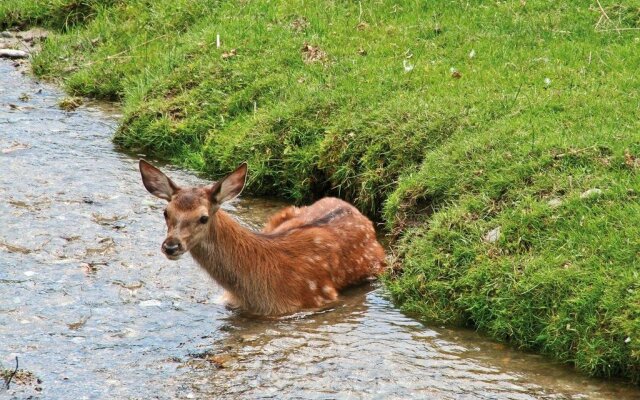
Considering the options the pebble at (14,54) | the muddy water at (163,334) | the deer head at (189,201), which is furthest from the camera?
the pebble at (14,54)

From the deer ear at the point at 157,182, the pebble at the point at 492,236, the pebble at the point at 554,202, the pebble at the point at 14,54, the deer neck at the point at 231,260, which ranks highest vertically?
the pebble at the point at 554,202

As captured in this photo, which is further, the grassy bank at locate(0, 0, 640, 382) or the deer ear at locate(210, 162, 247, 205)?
the deer ear at locate(210, 162, 247, 205)

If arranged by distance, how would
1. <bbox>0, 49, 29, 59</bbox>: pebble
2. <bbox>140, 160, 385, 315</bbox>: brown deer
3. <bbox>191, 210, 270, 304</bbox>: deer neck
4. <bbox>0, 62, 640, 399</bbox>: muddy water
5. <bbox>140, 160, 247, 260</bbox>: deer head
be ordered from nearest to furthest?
<bbox>0, 62, 640, 399</bbox>: muddy water < <bbox>140, 160, 247, 260</bbox>: deer head < <bbox>140, 160, 385, 315</bbox>: brown deer < <bbox>191, 210, 270, 304</bbox>: deer neck < <bbox>0, 49, 29, 59</bbox>: pebble

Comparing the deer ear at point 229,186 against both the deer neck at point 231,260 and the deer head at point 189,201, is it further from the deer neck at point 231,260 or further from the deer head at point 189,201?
the deer neck at point 231,260

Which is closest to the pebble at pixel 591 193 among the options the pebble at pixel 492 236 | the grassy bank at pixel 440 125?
the grassy bank at pixel 440 125

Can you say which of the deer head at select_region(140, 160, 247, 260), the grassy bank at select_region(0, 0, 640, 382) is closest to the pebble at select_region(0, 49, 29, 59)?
the grassy bank at select_region(0, 0, 640, 382)

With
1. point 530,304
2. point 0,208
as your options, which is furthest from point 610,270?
point 0,208

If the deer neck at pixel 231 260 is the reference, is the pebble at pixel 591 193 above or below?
above

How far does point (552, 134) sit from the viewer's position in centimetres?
991

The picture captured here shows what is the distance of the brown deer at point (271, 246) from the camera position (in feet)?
29.0

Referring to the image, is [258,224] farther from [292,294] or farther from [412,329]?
[412,329]

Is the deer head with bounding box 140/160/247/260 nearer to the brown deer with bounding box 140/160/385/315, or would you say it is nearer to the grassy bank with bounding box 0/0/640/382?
the brown deer with bounding box 140/160/385/315

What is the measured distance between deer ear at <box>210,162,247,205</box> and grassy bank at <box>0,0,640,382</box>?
63.0 inches

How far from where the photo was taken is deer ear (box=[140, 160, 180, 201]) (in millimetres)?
8852
